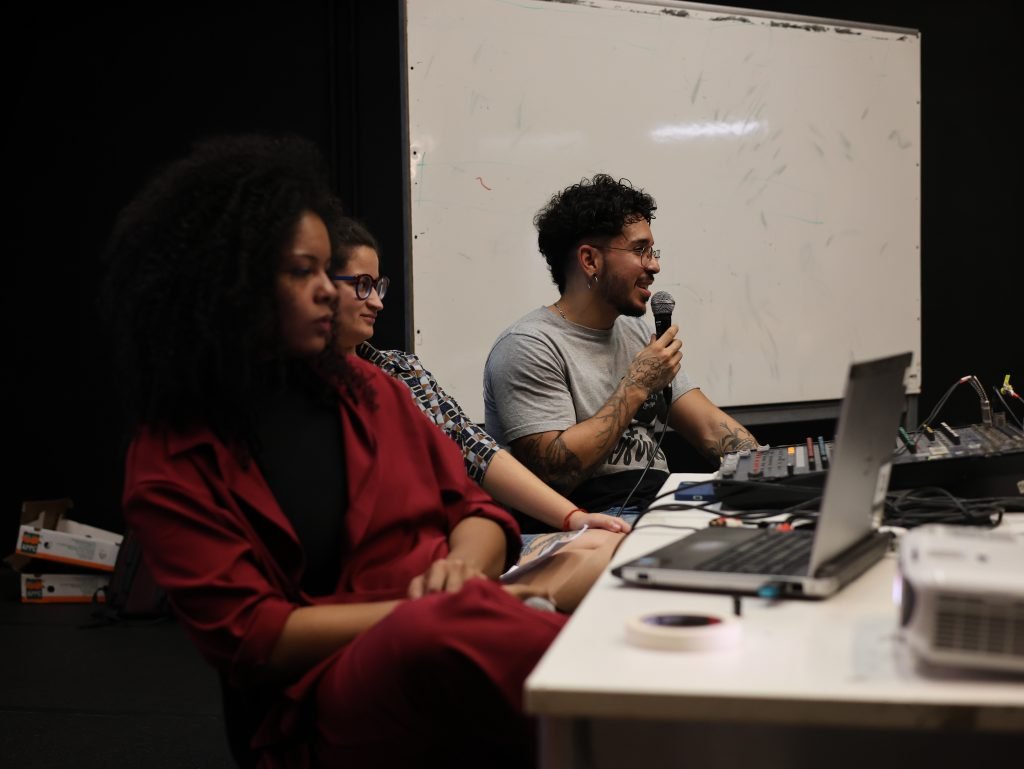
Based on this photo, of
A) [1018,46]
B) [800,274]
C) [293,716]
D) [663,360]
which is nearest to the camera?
[293,716]

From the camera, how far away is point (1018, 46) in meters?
4.15

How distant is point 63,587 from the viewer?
136 inches

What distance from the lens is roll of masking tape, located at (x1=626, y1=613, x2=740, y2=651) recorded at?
75 cm

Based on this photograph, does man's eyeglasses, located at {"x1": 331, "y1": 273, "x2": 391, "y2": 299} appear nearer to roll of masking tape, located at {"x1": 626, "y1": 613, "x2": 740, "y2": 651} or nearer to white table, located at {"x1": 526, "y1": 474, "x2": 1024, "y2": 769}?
white table, located at {"x1": 526, "y1": 474, "x2": 1024, "y2": 769}

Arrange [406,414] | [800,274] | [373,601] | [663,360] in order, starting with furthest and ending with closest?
[800,274] < [663,360] < [406,414] < [373,601]

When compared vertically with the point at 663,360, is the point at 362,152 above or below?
above

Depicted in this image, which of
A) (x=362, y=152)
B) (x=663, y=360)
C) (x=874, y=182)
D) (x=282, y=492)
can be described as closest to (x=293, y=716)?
(x=282, y=492)

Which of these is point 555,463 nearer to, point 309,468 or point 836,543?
point 309,468

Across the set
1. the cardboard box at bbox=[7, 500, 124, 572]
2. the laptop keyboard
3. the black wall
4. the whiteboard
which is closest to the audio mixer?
the laptop keyboard

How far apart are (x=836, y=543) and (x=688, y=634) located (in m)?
0.24

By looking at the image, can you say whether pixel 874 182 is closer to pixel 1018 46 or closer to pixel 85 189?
pixel 1018 46

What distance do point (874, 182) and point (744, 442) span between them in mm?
1656

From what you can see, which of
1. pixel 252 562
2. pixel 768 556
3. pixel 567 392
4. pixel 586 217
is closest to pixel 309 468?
pixel 252 562

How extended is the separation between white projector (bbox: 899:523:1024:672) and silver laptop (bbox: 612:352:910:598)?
0.16 meters
